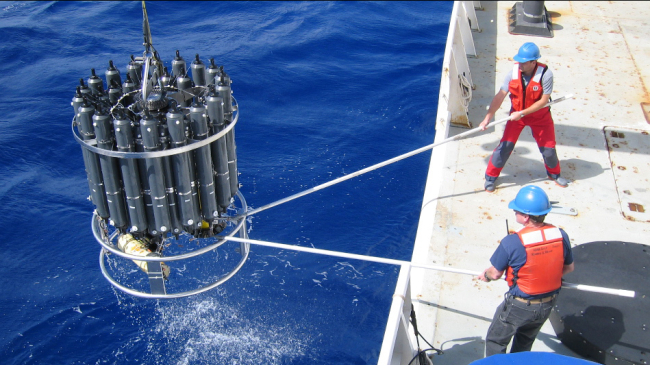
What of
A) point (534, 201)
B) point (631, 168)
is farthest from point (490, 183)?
point (534, 201)

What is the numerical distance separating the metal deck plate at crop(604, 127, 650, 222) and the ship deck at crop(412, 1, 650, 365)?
13 millimetres

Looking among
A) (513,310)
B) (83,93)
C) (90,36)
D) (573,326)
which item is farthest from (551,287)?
(90,36)

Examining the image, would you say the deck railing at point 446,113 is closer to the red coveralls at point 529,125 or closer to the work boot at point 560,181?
the red coveralls at point 529,125

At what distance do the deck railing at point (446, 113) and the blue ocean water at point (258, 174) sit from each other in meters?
2.24

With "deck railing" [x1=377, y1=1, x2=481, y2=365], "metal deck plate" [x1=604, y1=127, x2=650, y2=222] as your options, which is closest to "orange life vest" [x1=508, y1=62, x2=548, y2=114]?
"deck railing" [x1=377, y1=1, x2=481, y2=365]

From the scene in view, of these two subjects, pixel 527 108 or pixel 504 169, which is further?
pixel 504 169

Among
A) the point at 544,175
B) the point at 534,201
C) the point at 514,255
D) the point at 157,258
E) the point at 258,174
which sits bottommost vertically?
the point at 258,174

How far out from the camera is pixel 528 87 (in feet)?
21.0

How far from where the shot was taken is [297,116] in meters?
12.8

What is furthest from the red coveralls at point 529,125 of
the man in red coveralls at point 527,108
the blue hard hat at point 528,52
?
the blue hard hat at point 528,52

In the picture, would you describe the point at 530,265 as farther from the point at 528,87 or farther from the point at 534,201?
the point at 528,87

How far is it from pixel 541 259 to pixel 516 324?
630mm

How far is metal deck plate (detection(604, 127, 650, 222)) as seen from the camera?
22.1 feet

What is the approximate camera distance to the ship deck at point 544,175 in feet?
18.0
